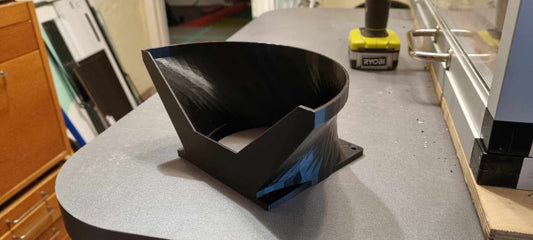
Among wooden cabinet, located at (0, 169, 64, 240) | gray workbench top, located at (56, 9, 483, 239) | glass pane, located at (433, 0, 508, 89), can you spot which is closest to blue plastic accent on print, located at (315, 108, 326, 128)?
gray workbench top, located at (56, 9, 483, 239)

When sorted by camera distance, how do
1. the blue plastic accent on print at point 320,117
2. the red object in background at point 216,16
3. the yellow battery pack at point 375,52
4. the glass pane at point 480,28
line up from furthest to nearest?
the red object in background at point 216,16 < the yellow battery pack at point 375,52 < the glass pane at point 480,28 < the blue plastic accent on print at point 320,117

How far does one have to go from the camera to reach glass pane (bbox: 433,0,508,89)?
0.54 metres

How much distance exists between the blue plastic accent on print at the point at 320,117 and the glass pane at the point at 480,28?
0.26 meters

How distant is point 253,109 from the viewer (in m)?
0.70

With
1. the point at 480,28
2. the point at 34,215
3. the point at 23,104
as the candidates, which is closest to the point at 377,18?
the point at 480,28

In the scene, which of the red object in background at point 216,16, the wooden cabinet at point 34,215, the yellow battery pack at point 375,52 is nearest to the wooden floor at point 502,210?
the yellow battery pack at point 375,52

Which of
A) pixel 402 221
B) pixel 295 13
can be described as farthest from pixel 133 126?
pixel 295 13

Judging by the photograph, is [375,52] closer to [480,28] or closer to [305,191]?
[480,28]

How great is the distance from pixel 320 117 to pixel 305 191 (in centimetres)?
16

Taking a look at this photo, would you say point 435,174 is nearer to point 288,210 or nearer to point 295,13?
point 288,210

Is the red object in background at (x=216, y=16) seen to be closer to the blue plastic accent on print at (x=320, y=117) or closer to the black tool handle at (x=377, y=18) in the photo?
the black tool handle at (x=377, y=18)

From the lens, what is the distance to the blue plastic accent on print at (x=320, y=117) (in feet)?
1.33

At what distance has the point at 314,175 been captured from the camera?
0.54 metres

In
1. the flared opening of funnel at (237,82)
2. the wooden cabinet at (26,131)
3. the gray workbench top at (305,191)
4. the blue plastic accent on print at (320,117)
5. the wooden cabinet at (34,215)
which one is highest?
the blue plastic accent on print at (320,117)
